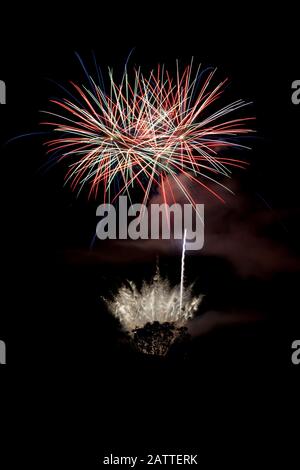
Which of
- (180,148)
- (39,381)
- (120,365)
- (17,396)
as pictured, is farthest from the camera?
(120,365)

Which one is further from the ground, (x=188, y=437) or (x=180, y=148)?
(x=180, y=148)

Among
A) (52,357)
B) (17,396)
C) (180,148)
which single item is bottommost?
(17,396)
